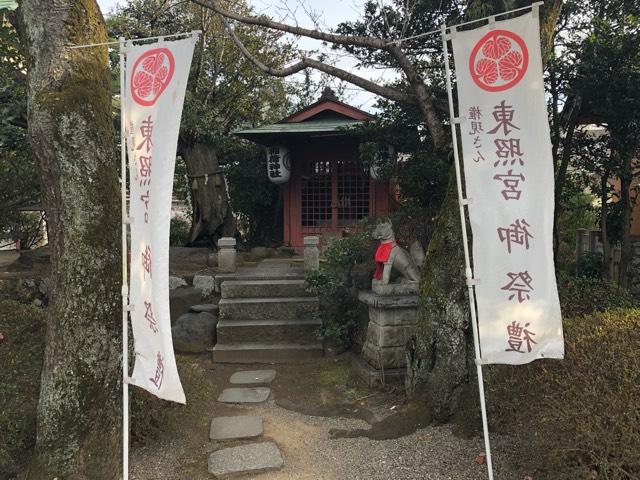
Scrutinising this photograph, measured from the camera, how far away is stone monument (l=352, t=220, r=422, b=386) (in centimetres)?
565

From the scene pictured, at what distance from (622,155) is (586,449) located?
537cm

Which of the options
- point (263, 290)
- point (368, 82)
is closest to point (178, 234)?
point (263, 290)

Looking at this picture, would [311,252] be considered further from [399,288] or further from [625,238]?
[625,238]

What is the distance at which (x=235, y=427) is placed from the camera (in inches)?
184

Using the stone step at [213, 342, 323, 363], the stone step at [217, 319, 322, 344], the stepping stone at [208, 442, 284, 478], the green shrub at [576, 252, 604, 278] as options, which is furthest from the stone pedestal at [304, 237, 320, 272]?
the green shrub at [576, 252, 604, 278]

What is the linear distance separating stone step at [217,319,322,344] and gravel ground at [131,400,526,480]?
9.05 ft

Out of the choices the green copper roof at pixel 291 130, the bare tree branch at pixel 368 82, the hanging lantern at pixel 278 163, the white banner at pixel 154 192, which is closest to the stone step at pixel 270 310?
the bare tree branch at pixel 368 82

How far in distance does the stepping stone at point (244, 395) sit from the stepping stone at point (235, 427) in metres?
0.57

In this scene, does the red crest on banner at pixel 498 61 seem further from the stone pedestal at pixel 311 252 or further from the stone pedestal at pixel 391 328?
the stone pedestal at pixel 311 252

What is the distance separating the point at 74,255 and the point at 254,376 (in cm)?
366

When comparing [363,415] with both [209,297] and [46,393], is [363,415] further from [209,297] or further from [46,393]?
[209,297]

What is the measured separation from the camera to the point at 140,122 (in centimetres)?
322

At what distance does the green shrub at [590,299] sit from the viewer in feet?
18.1

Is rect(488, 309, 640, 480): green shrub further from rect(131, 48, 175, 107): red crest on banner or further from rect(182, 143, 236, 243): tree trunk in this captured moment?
rect(182, 143, 236, 243): tree trunk
